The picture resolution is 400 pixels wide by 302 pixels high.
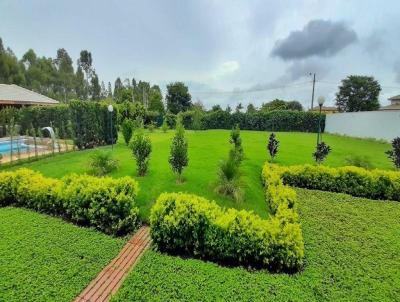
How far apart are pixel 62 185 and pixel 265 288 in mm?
4588

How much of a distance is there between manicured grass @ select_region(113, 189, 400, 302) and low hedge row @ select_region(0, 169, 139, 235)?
1.20 meters

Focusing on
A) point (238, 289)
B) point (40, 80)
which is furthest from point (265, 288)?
point (40, 80)

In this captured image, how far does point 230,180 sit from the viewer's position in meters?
6.68

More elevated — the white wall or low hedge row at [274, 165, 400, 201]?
the white wall

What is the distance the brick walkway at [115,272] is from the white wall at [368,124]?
17100mm

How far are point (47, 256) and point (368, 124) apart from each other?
20867 millimetres

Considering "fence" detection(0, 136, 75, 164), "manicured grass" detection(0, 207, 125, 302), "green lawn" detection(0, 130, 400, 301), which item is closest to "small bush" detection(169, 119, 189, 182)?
"green lawn" detection(0, 130, 400, 301)

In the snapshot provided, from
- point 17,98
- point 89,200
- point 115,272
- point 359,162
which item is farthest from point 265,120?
point 115,272

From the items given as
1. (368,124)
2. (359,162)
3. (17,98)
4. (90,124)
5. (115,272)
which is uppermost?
(17,98)

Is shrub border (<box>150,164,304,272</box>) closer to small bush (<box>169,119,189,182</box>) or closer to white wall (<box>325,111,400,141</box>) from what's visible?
small bush (<box>169,119,189,182</box>)

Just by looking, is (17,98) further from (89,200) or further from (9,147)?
(89,200)

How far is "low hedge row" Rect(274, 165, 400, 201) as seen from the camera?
7543 millimetres

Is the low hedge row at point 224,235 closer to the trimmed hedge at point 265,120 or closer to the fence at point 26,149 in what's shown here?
the fence at point 26,149

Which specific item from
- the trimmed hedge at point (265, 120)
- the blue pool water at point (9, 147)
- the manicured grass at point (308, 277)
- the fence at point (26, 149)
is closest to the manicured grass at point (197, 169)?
the fence at point (26, 149)
